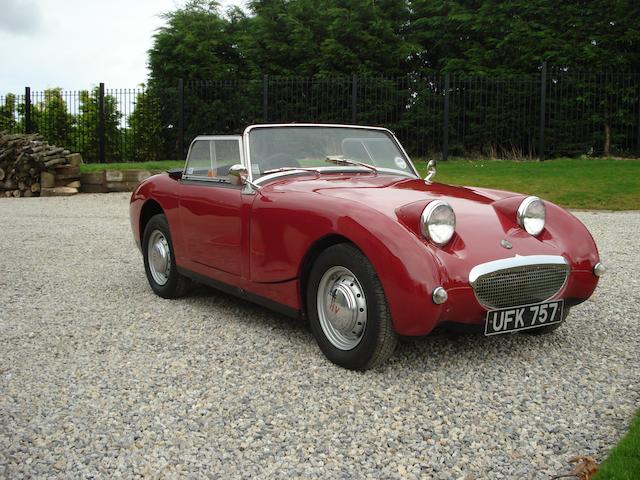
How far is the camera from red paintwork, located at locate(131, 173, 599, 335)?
340 cm

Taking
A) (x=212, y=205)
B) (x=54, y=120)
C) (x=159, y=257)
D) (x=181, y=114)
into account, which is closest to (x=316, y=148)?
(x=212, y=205)

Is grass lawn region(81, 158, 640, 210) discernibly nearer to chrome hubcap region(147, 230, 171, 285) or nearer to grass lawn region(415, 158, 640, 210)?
grass lawn region(415, 158, 640, 210)

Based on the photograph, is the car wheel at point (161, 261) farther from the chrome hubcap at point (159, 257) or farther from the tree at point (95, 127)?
the tree at point (95, 127)

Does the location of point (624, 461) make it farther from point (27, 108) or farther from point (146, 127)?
point (27, 108)

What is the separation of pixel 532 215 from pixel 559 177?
11.2m

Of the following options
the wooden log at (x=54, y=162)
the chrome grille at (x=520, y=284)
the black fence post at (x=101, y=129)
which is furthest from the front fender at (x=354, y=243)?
the black fence post at (x=101, y=129)

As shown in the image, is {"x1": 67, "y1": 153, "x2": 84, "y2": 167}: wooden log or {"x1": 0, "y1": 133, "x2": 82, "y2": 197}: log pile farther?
{"x1": 67, "y1": 153, "x2": 84, "y2": 167}: wooden log

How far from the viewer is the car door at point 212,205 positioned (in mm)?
4586

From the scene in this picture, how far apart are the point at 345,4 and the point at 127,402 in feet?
68.7

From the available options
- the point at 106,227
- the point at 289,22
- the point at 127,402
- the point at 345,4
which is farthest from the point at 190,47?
the point at 127,402

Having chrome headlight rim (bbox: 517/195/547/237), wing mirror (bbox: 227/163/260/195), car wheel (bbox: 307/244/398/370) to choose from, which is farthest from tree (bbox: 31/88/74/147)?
chrome headlight rim (bbox: 517/195/547/237)

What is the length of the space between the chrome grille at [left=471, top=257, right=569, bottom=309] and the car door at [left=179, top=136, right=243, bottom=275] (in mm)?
1705

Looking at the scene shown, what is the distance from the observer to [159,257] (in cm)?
564

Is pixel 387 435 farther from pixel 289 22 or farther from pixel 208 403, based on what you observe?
pixel 289 22
